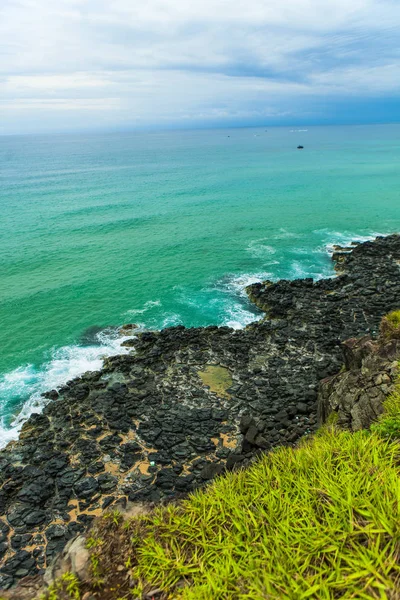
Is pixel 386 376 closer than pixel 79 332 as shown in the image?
Yes

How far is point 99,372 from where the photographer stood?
97.8 ft

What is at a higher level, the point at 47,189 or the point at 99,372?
the point at 47,189

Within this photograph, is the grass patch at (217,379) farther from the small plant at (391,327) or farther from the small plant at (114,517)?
the small plant at (114,517)

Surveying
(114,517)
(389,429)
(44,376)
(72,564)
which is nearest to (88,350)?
(44,376)

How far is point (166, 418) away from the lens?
24.7 m

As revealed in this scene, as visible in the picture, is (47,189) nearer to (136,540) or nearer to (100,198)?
(100,198)

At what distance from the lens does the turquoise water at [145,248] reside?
36000mm

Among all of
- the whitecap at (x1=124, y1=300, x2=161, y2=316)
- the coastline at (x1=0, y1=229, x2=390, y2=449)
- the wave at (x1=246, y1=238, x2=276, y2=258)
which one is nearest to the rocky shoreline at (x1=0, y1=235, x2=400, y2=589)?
the coastline at (x1=0, y1=229, x2=390, y2=449)

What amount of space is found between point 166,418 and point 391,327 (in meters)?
14.7

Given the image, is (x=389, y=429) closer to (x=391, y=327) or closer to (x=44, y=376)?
(x=391, y=327)

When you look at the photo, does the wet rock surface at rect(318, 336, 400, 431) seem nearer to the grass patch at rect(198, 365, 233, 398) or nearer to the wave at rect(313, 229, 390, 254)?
the grass patch at rect(198, 365, 233, 398)

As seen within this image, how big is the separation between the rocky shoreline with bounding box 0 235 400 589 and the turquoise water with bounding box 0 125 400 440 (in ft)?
11.3

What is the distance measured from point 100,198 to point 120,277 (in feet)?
164

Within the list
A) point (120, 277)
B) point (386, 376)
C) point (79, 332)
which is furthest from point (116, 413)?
point (120, 277)
